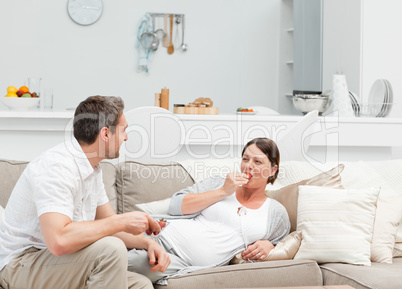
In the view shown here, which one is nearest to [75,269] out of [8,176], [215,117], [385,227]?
[8,176]

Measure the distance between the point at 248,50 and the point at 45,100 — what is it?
3196 mm

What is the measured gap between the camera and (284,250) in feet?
7.86

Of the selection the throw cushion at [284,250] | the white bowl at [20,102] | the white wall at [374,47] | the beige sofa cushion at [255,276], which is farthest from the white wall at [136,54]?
the beige sofa cushion at [255,276]

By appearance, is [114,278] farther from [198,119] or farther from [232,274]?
[198,119]

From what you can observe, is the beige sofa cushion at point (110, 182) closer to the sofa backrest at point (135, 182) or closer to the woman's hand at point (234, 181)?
the sofa backrest at point (135, 182)

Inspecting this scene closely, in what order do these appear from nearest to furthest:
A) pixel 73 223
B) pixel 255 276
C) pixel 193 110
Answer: pixel 73 223, pixel 255 276, pixel 193 110

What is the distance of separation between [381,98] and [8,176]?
8.75 feet

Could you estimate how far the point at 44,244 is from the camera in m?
1.95

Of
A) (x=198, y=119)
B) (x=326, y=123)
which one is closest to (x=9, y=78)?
(x=198, y=119)

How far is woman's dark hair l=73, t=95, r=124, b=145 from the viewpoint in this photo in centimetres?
193

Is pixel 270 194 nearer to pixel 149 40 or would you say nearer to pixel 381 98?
pixel 381 98

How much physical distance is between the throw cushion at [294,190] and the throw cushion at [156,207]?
52cm

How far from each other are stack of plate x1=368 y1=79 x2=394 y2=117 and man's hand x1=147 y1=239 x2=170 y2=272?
7.95ft

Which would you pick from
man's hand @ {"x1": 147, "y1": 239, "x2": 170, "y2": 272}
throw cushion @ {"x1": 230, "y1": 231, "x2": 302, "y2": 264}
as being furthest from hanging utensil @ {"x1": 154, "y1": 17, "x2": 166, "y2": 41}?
man's hand @ {"x1": 147, "y1": 239, "x2": 170, "y2": 272}
